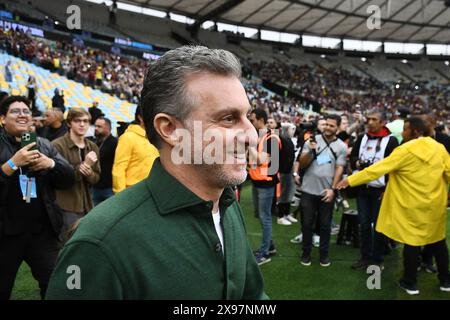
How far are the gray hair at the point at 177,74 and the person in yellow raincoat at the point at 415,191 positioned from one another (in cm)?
292

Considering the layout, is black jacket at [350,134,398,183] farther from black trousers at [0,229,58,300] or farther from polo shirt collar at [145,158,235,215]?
polo shirt collar at [145,158,235,215]

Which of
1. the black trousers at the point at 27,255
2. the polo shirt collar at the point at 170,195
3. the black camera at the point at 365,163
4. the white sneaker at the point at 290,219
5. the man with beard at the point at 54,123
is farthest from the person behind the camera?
the white sneaker at the point at 290,219

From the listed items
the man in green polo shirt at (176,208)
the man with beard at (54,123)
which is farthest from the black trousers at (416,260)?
the man with beard at (54,123)

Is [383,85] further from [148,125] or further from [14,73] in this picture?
[148,125]

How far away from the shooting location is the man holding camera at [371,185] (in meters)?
3.97

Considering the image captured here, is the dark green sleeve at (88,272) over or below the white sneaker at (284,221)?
over

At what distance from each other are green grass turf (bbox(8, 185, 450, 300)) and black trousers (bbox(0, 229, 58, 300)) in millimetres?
1072

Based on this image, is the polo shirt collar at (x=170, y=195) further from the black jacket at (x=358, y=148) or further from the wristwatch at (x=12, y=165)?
the black jacket at (x=358, y=148)

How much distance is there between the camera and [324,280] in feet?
13.0

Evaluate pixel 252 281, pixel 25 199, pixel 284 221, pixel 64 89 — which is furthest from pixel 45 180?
pixel 64 89

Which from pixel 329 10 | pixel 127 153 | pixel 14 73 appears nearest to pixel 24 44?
pixel 14 73

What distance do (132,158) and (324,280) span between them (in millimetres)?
2442

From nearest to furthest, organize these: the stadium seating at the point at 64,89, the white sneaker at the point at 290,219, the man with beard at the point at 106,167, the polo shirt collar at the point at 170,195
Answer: the polo shirt collar at the point at 170,195, the man with beard at the point at 106,167, the white sneaker at the point at 290,219, the stadium seating at the point at 64,89

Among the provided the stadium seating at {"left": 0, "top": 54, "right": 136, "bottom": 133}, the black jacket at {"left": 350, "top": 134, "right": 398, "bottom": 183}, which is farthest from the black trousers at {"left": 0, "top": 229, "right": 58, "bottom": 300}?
the stadium seating at {"left": 0, "top": 54, "right": 136, "bottom": 133}
